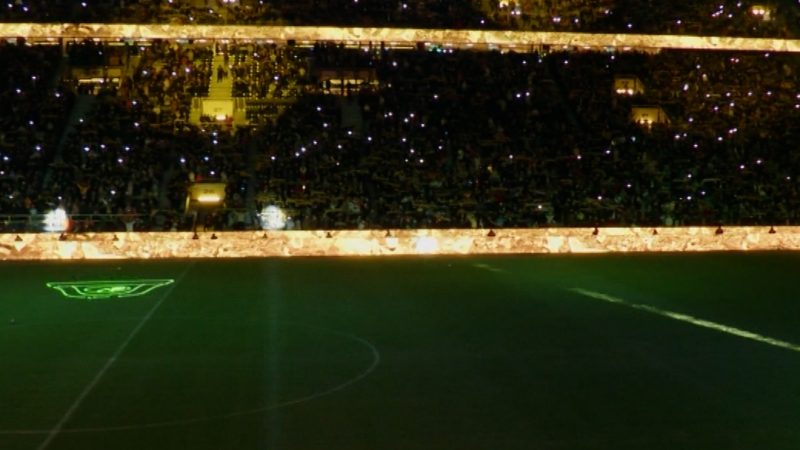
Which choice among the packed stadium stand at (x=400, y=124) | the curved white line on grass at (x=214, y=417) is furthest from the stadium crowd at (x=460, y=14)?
the curved white line on grass at (x=214, y=417)

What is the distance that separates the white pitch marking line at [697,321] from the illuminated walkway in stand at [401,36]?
20.1m

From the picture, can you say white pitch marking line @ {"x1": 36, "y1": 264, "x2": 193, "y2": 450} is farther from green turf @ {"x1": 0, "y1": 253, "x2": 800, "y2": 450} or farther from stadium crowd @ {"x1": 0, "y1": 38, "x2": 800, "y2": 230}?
stadium crowd @ {"x1": 0, "y1": 38, "x2": 800, "y2": 230}

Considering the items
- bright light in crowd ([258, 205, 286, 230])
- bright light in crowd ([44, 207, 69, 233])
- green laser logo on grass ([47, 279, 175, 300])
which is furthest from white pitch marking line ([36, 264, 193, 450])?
bright light in crowd ([258, 205, 286, 230])

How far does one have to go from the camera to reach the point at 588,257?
24562mm

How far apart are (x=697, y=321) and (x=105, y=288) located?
10827mm

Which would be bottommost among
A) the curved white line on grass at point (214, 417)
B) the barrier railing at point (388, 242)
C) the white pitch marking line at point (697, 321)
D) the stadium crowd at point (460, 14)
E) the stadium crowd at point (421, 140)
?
the curved white line on grass at point (214, 417)

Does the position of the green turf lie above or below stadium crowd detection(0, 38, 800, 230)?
below

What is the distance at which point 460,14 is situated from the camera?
37312 mm

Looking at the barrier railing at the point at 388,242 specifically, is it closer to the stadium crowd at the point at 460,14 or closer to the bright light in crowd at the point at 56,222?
the bright light in crowd at the point at 56,222

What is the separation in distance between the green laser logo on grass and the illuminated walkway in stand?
17.8 metres

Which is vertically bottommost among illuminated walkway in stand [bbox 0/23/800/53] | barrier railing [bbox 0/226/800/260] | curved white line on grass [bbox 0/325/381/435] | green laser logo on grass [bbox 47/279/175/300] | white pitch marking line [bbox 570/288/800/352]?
curved white line on grass [bbox 0/325/381/435]

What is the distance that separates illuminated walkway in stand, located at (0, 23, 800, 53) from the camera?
34.4 meters

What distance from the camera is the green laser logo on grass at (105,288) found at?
1722cm

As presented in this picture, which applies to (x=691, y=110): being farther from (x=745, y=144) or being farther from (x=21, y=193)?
(x=21, y=193)
